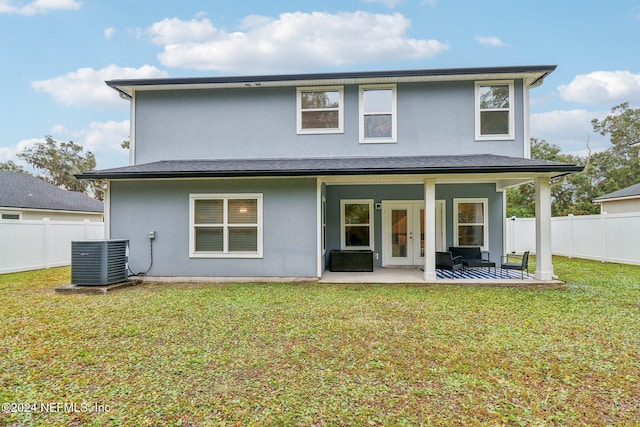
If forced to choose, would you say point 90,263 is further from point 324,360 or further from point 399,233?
point 399,233

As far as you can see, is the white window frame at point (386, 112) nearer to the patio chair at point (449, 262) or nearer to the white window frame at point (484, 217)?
the white window frame at point (484, 217)

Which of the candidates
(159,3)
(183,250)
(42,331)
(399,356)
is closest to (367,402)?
(399,356)

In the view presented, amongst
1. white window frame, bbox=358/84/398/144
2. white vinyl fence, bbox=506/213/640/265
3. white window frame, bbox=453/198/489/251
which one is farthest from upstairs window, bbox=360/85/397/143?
white vinyl fence, bbox=506/213/640/265

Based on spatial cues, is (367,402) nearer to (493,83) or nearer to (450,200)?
(450,200)

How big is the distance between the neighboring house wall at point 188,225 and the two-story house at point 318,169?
3cm

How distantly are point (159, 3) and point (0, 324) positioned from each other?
14.7 metres

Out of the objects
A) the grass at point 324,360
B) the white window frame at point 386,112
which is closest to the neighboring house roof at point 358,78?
the white window frame at point 386,112

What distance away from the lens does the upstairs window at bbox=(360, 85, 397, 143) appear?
9750 millimetres

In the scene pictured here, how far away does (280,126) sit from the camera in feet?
32.6

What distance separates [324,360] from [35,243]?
11971mm

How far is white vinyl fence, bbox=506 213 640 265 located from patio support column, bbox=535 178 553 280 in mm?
5298

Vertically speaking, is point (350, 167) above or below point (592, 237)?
above

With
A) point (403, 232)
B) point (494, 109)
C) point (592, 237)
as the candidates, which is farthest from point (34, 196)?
point (592, 237)

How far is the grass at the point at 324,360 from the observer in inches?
107
